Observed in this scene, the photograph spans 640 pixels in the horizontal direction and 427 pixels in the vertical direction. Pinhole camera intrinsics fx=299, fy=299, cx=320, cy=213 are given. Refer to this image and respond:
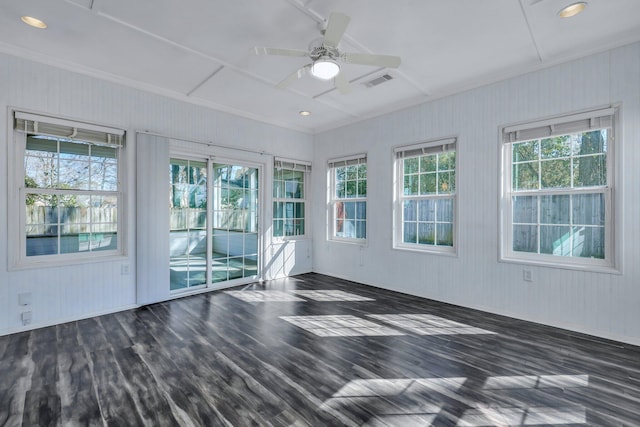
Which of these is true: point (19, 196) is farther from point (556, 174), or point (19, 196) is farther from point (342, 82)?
point (556, 174)

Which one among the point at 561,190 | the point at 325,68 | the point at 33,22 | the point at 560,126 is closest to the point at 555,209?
the point at 561,190

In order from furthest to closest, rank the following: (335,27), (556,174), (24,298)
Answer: (556,174)
(24,298)
(335,27)

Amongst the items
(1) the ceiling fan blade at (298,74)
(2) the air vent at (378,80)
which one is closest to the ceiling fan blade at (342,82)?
(1) the ceiling fan blade at (298,74)

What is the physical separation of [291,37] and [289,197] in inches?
135

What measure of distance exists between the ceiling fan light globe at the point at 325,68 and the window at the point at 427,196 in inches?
91.0

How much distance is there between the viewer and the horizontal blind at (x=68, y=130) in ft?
10.7

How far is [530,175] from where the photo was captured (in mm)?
3662

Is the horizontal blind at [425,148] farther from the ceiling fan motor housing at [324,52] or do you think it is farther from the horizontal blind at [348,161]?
the ceiling fan motor housing at [324,52]

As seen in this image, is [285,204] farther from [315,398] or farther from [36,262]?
[315,398]

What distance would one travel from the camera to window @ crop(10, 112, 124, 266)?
3.31 m

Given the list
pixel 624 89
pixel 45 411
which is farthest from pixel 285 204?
pixel 624 89

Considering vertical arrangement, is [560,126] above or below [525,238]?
above

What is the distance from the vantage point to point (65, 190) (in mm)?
3578

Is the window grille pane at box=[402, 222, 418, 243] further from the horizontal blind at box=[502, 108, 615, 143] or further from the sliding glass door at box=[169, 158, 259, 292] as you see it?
the sliding glass door at box=[169, 158, 259, 292]
